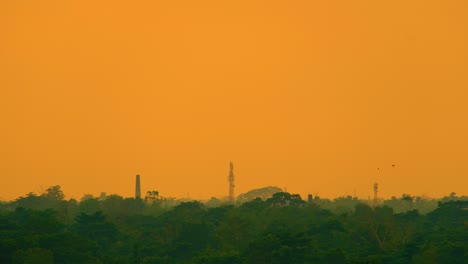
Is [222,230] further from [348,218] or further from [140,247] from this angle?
[348,218]

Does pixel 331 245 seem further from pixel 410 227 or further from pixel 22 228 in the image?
pixel 22 228

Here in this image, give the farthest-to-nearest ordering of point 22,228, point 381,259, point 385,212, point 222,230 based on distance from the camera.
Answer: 1. point 385,212
2. point 222,230
3. point 22,228
4. point 381,259

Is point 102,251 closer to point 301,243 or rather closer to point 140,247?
point 140,247

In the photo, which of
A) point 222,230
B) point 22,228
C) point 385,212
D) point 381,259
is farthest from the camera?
point 385,212

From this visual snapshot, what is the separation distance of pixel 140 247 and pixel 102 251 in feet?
14.8

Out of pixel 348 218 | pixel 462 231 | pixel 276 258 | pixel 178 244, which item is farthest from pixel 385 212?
pixel 276 258

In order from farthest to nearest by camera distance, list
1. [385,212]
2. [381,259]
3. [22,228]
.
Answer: [385,212] → [22,228] → [381,259]

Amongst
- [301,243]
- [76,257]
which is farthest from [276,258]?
[76,257]

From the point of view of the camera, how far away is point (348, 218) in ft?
567

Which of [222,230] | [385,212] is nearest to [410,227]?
[385,212]

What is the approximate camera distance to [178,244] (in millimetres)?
141875

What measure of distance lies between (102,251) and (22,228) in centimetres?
1015

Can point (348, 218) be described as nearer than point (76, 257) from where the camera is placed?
No

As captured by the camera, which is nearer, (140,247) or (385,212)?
(140,247)
